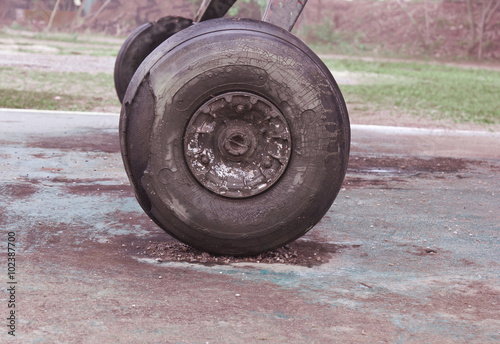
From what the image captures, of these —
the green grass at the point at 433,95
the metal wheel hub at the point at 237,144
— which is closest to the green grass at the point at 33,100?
the green grass at the point at 433,95

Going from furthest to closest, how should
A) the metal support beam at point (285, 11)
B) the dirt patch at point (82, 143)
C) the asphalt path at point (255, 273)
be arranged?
the dirt patch at point (82, 143), the metal support beam at point (285, 11), the asphalt path at point (255, 273)

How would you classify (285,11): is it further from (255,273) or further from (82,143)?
(82,143)

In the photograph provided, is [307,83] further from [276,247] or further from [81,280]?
[81,280]

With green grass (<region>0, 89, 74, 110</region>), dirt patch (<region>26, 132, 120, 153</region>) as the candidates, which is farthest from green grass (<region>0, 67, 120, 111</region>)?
dirt patch (<region>26, 132, 120, 153</region>)

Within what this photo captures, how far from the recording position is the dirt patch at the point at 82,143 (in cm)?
680

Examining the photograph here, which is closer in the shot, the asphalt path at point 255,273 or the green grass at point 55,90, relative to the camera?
the asphalt path at point 255,273

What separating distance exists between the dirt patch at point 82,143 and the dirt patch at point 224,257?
326cm

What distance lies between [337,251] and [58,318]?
67.9 inches

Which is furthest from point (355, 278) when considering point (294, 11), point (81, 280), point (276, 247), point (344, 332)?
point (294, 11)

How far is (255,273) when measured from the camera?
330 centimetres

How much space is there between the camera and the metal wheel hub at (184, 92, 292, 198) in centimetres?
332

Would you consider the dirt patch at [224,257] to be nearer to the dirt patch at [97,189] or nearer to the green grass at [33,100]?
the dirt patch at [97,189]

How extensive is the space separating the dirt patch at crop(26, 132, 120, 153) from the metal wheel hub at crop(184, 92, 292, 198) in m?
3.59

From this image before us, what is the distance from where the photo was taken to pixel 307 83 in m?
3.30
